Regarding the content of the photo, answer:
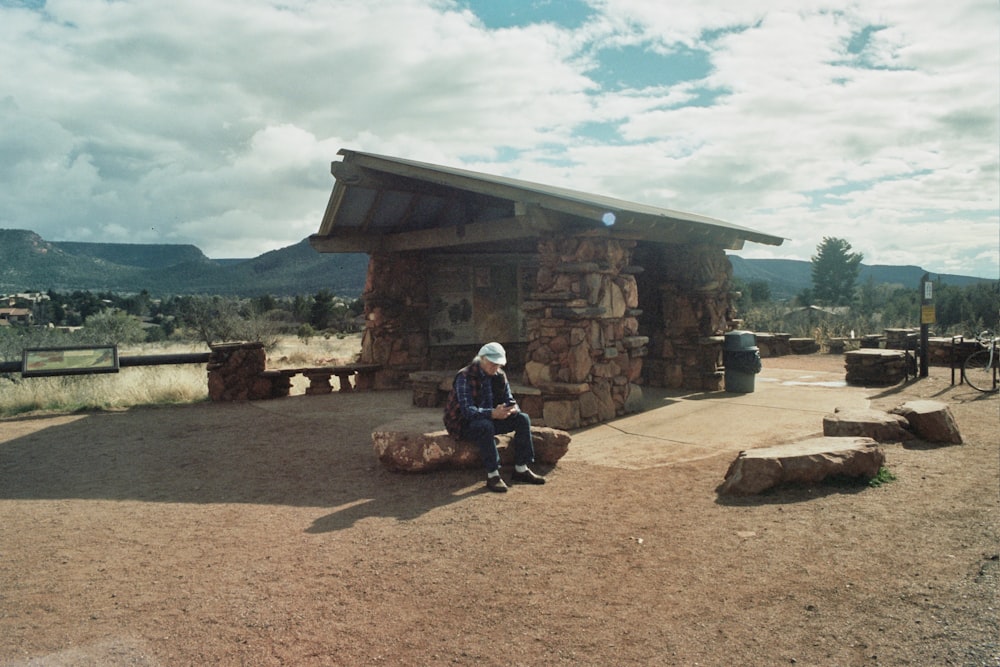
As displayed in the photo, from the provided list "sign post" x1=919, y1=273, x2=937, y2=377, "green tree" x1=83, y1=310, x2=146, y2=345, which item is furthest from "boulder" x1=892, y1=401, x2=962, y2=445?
"green tree" x1=83, y1=310, x2=146, y2=345

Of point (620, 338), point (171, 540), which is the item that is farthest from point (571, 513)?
point (620, 338)

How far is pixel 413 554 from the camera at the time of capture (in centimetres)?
446

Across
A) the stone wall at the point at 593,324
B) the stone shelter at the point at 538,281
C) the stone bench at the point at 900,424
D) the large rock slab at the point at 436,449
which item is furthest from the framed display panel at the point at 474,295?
the stone bench at the point at 900,424

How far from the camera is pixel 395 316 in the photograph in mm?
12266

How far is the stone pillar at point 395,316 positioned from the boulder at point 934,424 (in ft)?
26.0

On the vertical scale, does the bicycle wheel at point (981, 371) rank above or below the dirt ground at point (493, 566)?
above

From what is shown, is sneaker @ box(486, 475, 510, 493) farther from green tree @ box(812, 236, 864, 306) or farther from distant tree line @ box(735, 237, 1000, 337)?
green tree @ box(812, 236, 864, 306)

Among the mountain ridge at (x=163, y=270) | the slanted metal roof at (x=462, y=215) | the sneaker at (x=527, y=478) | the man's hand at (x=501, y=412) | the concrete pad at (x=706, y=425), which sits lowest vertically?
the sneaker at (x=527, y=478)

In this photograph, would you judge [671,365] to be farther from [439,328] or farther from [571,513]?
[571,513]

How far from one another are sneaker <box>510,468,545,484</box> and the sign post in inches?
374

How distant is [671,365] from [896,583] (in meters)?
7.91

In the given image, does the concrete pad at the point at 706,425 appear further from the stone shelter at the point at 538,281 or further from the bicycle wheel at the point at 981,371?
the bicycle wheel at the point at 981,371

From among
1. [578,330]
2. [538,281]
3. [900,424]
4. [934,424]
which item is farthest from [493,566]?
[934,424]

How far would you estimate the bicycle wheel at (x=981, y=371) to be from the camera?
11.2 meters
